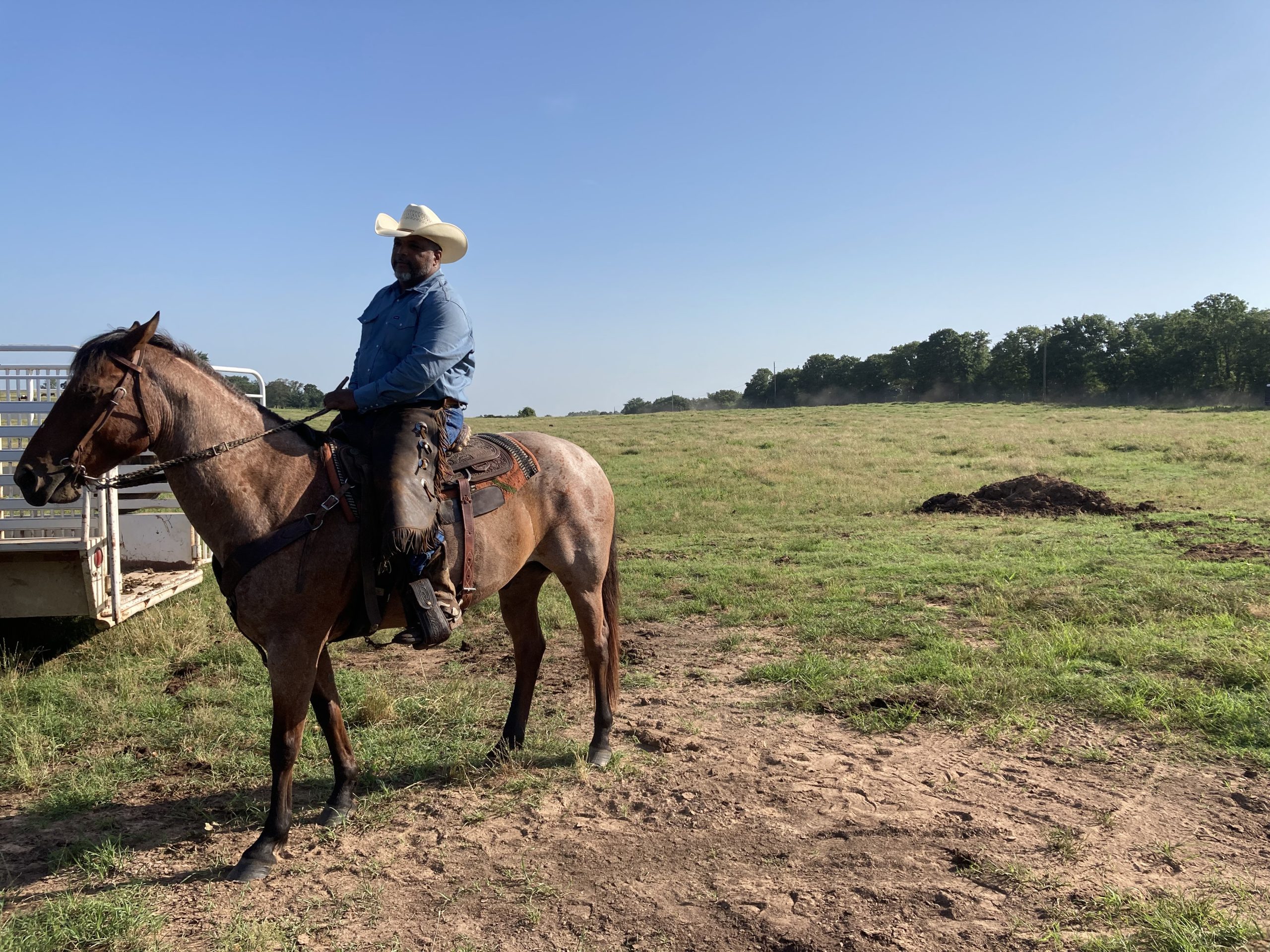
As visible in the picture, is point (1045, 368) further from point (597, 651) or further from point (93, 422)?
point (93, 422)

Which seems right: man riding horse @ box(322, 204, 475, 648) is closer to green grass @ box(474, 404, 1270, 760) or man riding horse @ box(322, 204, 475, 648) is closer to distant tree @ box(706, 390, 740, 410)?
green grass @ box(474, 404, 1270, 760)

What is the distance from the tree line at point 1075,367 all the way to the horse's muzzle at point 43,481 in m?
61.2

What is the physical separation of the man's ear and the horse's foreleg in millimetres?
1487

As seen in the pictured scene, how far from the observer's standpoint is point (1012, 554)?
10.3 meters

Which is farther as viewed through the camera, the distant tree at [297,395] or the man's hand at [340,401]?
the distant tree at [297,395]

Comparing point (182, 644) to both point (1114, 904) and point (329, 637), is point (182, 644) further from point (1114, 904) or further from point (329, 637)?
point (1114, 904)

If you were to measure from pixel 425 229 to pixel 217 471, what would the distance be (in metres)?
1.66

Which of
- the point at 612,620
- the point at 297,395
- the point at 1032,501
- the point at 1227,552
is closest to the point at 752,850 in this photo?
the point at 612,620

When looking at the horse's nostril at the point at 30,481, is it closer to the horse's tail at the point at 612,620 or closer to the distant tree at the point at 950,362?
the horse's tail at the point at 612,620

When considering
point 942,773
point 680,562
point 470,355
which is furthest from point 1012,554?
point 470,355

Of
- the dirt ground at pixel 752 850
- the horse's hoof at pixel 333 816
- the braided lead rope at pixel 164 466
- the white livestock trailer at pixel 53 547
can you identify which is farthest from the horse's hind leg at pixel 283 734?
the white livestock trailer at pixel 53 547

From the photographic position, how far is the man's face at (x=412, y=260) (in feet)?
14.4

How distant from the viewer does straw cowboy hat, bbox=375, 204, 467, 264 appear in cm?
435

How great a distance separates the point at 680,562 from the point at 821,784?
21.2ft
